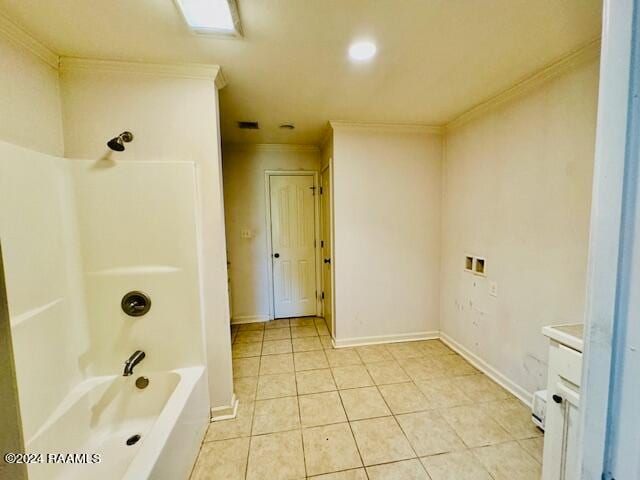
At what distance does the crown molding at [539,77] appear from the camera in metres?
1.50

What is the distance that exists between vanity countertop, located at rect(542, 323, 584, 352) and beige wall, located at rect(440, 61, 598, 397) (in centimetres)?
56

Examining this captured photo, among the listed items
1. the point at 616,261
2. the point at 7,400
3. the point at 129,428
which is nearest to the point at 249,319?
the point at 129,428

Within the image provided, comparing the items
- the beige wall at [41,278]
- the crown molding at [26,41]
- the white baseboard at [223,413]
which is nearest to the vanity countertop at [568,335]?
the white baseboard at [223,413]

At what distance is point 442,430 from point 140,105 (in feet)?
9.32

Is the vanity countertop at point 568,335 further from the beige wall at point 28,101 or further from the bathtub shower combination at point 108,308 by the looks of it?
the beige wall at point 28,101

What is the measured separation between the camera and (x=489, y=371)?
2.29m

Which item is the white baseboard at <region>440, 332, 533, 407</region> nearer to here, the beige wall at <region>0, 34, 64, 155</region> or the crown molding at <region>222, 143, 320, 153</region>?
the crown molding at <region>222, 143, 320, 153</region>

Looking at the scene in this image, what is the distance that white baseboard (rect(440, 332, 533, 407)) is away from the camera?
197 centimetres

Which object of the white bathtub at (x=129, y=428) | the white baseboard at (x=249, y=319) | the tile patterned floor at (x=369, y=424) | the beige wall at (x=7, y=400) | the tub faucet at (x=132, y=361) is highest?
the beige wall at (x=7, y=400)

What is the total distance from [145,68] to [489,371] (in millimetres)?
3428

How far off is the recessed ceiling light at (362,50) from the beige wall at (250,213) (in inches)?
78.6

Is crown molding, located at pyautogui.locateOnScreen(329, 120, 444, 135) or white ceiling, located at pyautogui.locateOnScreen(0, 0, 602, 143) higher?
white ceiling, located at pyautogui.locateOnScreen(0, 0, 602, 143)

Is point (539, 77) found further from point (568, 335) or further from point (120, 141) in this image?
point (120, 141)

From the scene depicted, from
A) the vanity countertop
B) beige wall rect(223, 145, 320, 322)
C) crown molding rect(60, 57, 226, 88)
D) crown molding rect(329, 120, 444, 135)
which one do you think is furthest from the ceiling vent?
the vanity countertop
